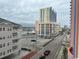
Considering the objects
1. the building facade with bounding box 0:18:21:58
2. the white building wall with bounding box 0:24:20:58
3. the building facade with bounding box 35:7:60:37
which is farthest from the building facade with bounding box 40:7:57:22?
the white building wall with bounding box 0:24:20:58

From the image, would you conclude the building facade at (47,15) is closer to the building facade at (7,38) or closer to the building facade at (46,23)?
the building facade at (46,23)

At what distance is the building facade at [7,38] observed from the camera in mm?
7828

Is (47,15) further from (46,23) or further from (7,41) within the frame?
(7,41)

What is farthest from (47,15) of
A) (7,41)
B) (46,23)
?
(7,41)

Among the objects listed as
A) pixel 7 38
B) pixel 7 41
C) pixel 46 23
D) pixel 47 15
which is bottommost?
pixel 7 41

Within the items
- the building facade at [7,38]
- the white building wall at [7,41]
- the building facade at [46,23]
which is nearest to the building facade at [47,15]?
the building facade at [46,23]

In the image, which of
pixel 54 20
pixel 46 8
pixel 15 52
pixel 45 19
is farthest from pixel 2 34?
pixel 54 20

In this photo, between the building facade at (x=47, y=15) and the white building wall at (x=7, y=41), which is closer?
the white building wall at (x=7, y=41)

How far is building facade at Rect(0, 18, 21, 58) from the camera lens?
25.7 feet

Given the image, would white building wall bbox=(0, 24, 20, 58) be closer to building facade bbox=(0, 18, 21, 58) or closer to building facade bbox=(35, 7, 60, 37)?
building facade bbox=(0, 18, 21, 58)

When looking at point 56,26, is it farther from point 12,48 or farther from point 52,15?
point 12,48

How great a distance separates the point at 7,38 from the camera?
27.3ft

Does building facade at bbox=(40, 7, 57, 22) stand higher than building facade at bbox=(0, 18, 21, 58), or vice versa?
building facade at bbox=(40, 7, 57, 22)

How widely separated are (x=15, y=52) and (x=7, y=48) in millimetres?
1475
